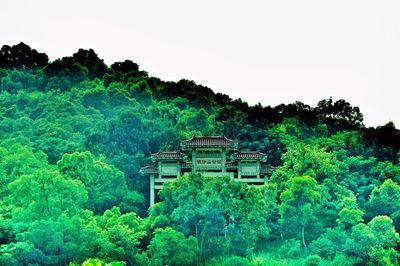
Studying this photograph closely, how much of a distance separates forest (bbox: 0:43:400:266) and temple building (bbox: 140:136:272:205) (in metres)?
0.91

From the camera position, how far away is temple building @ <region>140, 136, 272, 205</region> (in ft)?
96.9

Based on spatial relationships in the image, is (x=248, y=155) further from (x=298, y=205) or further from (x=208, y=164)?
(x=298, y=205)

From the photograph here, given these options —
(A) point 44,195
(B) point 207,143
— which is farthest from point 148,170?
(A) point 44,195

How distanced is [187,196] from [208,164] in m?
4.13

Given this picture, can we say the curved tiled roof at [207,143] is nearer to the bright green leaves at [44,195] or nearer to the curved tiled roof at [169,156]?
the curved tiled roof at [169,156]

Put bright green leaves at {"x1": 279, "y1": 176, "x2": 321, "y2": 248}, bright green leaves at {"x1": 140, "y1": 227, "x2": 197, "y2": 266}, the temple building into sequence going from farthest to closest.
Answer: the temple building
bright green leaves at {"x1": 279, "y1": 176, "x2": 321, "y2": 248}
bright green leaves at {"x1": 140, "y1": 227, "x2": 197, "y2": 266}

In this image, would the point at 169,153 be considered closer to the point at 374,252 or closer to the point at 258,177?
the point at 258,177

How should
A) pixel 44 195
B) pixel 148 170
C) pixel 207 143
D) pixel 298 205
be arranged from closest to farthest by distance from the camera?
pixel 44 195 < pixel 298 205 < pixel 148 170 < pixel 207 143

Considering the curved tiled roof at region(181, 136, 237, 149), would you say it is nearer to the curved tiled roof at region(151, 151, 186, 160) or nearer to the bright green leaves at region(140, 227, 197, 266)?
the curved tiled roof at region(151, 151, 186, 160)

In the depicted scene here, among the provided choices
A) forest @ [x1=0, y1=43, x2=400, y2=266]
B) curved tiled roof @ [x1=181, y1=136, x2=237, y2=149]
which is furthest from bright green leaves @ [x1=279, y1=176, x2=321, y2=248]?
curved tiled roof @ [x1=181, y1=136, x2=237, y2=149]

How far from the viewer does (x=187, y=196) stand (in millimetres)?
25859

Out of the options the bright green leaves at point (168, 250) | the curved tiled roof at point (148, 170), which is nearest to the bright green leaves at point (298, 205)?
the bright green leaves at point (168, 250)

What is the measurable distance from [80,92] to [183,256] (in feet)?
64.8

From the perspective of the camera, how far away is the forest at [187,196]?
24.5 m
